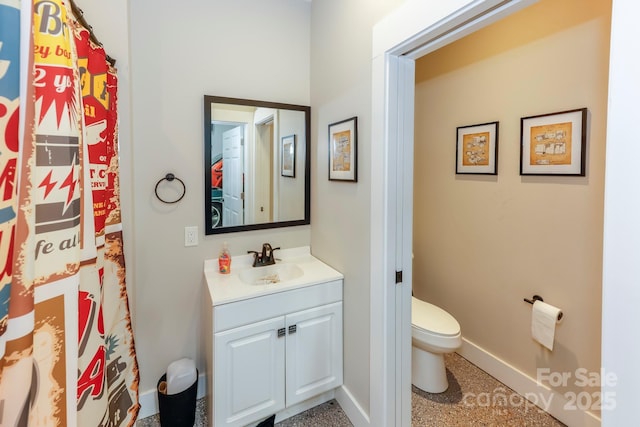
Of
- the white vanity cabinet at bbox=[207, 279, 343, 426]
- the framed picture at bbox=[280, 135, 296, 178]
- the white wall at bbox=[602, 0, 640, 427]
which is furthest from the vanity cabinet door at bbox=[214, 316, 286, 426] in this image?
the white wall at bbox=[602, 0, 640, 427]

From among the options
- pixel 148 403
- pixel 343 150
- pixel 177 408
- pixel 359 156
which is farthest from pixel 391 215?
pixel 148 403

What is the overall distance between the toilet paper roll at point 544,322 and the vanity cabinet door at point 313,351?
118 cm

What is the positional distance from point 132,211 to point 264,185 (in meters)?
0.81

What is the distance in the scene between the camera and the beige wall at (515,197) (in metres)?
1.56

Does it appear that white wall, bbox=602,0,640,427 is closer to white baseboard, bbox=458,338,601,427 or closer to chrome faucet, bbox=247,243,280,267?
white baseboard, bbox=458,338,601,427

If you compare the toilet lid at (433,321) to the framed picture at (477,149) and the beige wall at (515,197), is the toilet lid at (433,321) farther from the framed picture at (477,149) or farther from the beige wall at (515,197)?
the framed picture at (477,149)

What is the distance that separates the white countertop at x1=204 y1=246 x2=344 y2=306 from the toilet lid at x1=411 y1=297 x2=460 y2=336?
0.66 m

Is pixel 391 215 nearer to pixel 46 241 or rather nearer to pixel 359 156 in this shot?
pixel 359 156

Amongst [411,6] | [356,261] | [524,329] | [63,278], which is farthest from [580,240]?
[63,278]

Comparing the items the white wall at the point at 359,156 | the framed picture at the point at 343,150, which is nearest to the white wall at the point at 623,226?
the white wall at the point at 359,156

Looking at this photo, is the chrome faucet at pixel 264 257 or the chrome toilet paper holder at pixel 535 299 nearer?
the chrome toilet paper holder at pixel 535 299

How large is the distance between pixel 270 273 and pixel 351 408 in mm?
949

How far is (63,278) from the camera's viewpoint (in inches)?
28.9

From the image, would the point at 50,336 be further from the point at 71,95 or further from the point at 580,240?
the point at 580,240
